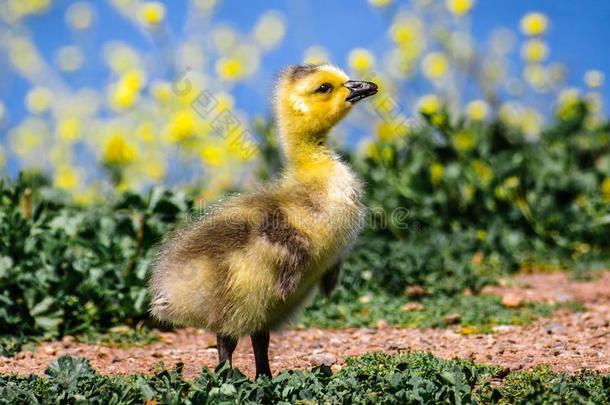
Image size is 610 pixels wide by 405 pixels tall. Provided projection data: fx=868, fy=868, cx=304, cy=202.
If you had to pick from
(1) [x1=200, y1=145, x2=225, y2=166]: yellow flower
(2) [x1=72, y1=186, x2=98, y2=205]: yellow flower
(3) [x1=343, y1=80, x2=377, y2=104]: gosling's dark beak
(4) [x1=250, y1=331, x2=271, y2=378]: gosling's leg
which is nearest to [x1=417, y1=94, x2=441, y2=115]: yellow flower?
(1) [x1=200, y1=145, x2=225, y2=166]: yellow flower

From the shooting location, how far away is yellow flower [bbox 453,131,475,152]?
10.1m

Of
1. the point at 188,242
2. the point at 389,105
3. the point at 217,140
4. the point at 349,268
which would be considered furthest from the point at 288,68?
the point at 217,140

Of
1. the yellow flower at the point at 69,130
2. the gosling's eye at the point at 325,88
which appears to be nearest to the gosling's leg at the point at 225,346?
the gosling's eye at the point at 325,88

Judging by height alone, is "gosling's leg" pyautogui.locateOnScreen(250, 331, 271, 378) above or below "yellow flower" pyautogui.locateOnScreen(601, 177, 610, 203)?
below

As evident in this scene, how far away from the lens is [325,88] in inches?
196

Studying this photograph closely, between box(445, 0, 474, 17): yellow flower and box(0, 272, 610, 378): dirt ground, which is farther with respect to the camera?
box(445, 0, 474, 17): yellow flower

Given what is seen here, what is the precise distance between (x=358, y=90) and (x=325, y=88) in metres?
0.19

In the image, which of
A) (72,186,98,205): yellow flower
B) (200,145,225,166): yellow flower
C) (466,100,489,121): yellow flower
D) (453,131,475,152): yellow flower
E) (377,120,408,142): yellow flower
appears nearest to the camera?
(453,131,475,152): yellow flower

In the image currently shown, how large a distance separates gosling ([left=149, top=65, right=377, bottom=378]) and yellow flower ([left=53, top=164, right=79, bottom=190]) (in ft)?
26.9

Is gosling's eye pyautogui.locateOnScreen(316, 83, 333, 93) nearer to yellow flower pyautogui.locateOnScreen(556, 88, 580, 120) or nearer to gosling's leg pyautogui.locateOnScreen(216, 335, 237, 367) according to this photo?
gosling's leg pyautogui.locateOnScreen(216, 335, 237, 367)

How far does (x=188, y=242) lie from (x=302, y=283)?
650mm

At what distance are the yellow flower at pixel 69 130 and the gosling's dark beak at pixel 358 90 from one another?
9114 mm

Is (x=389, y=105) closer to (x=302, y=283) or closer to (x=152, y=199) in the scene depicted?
(x=152, y=199)

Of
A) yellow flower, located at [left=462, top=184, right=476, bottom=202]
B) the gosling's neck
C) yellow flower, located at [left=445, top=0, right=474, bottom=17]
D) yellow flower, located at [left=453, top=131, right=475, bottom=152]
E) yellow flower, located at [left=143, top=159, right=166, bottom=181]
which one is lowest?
the gosling's neck
